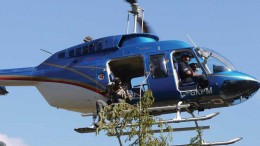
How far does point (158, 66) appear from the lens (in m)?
17.8

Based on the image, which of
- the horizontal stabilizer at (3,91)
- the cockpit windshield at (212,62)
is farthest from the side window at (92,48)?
the horizontal stabilizer at (3,91)

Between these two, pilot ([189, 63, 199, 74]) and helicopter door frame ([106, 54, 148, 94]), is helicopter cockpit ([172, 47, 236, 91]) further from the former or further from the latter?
helicopter door frame ([106, 54, 148, 94])

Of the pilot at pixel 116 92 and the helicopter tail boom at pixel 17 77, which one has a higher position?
the helicopter tail boom at pixel 17 77

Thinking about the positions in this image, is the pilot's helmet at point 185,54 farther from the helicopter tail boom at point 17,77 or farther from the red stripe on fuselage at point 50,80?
the helicopter tail boom at point 17,77

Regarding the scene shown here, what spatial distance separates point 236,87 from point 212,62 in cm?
121

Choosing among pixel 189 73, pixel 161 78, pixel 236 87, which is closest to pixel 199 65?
pixel 189 73

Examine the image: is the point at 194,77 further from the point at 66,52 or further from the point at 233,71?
the point at 66,52

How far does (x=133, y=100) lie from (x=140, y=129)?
19.7ft

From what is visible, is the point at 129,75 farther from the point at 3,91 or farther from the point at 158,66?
the point at 3,91

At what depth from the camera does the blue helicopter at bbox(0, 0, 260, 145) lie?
1734 centimetres

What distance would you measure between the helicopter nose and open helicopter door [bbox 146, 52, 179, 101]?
1573 mm

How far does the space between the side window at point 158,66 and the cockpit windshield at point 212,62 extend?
3.75 feet

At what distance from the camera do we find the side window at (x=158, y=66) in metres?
17.7

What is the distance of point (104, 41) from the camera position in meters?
19.4
